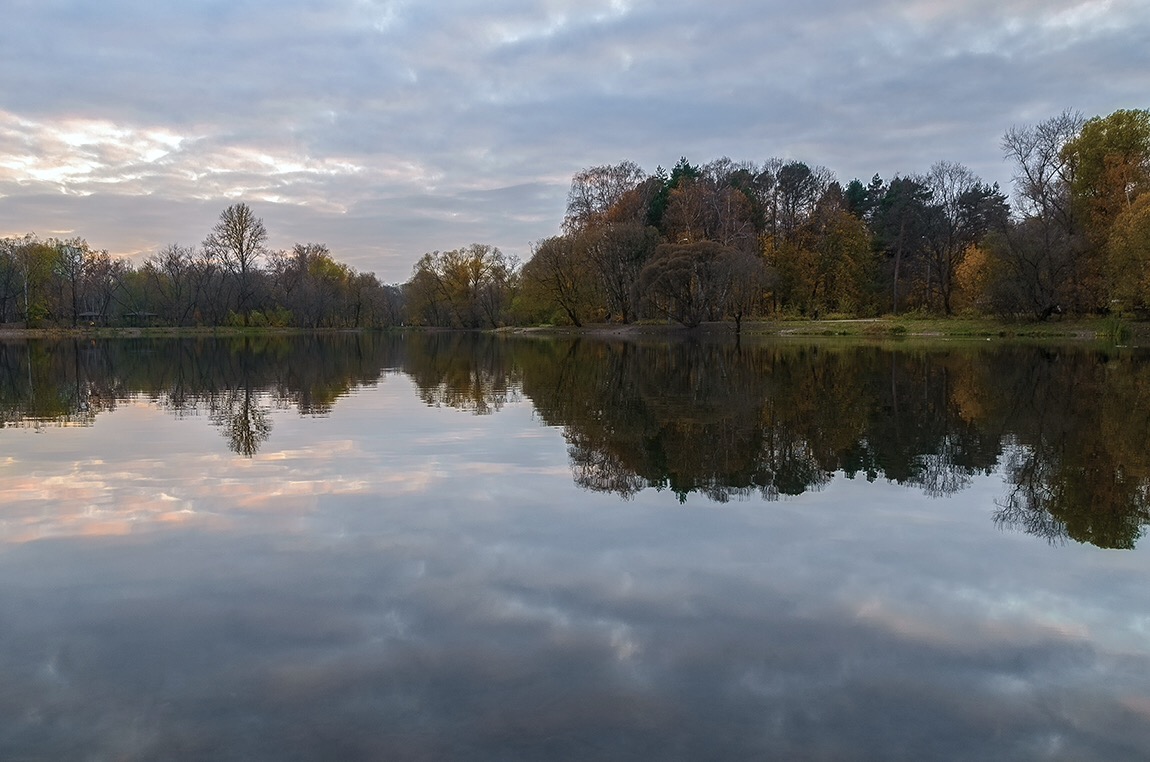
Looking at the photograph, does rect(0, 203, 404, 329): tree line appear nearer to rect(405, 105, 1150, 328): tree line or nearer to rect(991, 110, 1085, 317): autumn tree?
rect(405, 105, 1150, 328): tree line

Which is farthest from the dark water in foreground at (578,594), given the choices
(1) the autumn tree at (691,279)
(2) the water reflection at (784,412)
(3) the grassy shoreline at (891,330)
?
(1) the autumn tree at (691,279)

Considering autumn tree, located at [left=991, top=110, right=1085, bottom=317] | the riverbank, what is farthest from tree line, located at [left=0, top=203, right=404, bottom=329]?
autumn tree, located at [left=991, top=110, right=1085, bottom=317]

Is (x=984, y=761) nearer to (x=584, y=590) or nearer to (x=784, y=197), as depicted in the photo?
(x=584, y=590)

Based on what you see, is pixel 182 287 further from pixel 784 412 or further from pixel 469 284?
pixel 784 412

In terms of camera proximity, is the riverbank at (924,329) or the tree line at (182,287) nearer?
the riverbank at (924,329)

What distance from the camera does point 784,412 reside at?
17.0m

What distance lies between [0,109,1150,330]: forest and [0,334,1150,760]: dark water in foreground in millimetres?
43936

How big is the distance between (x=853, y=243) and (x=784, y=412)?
204 ft

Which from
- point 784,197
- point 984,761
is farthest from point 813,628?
point 784,197

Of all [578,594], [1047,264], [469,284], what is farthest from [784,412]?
[469,284]

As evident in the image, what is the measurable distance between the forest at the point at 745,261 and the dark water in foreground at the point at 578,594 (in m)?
43.9

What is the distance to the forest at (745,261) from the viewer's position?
52312 millimetres

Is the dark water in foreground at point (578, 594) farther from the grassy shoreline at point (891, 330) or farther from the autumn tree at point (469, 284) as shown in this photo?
the autumn tree at point (469, 284)

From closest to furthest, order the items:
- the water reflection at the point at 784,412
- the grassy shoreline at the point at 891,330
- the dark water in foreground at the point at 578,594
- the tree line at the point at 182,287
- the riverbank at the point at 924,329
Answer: the dark water in foreground at the point at 578,594 < the water reflection at the point at 784,412 < the riverbank at the point at 924,329 < the grassy shoreline at the point at 891,330 < the tree line at the point at 182,287
